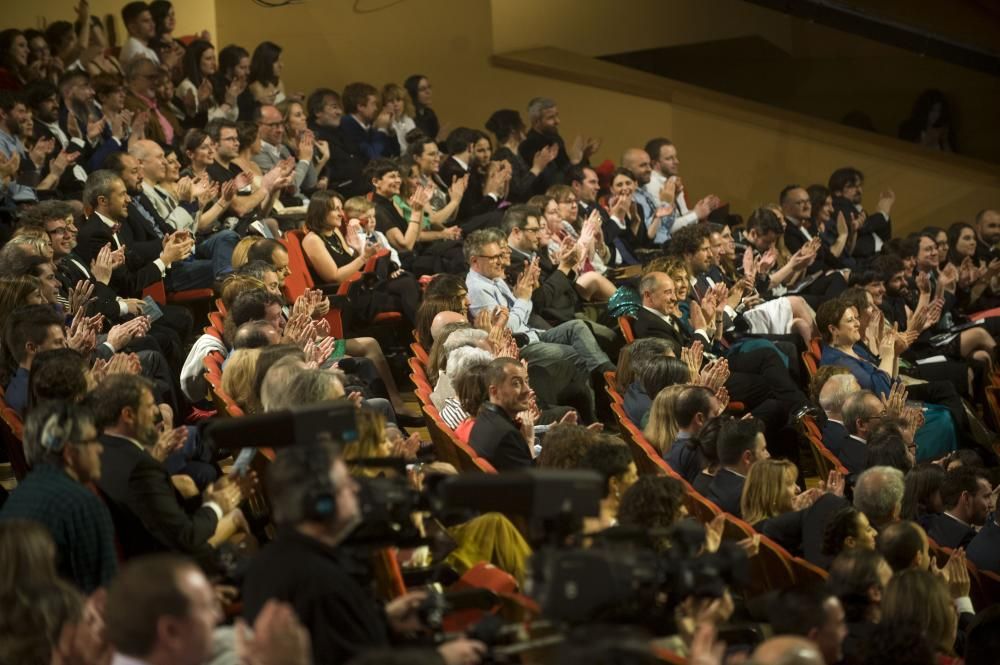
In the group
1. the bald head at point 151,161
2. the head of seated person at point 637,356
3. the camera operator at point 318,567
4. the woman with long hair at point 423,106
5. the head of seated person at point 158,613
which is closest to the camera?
the head of seated person at point 158,613

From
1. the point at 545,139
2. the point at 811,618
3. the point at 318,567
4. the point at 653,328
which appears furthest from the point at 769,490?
the point at 545,139

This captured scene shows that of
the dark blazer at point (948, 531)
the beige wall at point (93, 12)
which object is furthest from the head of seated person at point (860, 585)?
the beige wall at point (93, 12)

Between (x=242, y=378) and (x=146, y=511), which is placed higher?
(x=146, y=511)

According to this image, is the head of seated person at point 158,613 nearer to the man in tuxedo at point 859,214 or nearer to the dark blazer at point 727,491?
the dark blazer at point 727,491

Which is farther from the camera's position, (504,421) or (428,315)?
(428,315)

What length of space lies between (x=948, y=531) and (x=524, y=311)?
2.21 metres

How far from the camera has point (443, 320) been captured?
5.85m

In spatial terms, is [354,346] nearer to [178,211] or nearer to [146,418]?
[178,211]

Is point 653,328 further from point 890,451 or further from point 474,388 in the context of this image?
point 474,388

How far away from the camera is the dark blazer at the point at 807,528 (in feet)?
14.2

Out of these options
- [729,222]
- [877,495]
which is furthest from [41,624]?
[729,222]

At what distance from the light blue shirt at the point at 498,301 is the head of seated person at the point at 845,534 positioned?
2.41 metres

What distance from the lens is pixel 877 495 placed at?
15.3 feet

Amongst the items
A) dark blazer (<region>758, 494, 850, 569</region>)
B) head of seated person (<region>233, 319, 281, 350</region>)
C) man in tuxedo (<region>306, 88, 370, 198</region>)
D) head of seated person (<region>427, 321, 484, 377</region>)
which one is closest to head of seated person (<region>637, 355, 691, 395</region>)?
head of seated person (<region>427, 321, 484, 377</region>)
